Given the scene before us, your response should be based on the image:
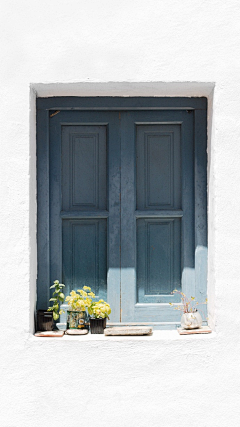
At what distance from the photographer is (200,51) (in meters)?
3.04

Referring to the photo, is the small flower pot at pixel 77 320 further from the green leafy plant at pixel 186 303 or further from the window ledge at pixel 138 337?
the green leafy plant at pixel 186 303

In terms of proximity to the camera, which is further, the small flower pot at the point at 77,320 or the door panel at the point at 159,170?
the door panel at the point at 159,170

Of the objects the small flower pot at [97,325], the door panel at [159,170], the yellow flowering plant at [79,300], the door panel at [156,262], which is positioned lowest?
the small flower pot at [97,325]

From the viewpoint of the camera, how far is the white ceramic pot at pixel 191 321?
A: 313 cm

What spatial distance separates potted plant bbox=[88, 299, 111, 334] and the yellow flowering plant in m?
0.04

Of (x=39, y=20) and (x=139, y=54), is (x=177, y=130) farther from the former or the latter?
(x=39, y=20)

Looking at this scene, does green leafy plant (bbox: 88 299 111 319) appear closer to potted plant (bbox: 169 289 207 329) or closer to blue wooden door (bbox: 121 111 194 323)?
blue wooden door (bbox: 121 111 194 323)

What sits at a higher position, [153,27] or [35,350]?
[153,27]

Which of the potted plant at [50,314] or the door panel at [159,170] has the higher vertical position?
the door panel at [159,170]

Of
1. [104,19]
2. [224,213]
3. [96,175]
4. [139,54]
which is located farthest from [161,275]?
[104,19]

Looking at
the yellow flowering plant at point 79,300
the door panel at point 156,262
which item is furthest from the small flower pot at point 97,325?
the door panel at point 156,262

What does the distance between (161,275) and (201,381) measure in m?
0.78

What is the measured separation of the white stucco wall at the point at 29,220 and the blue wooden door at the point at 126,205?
11.5 inches

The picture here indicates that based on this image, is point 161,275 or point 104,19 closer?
point 104,19
